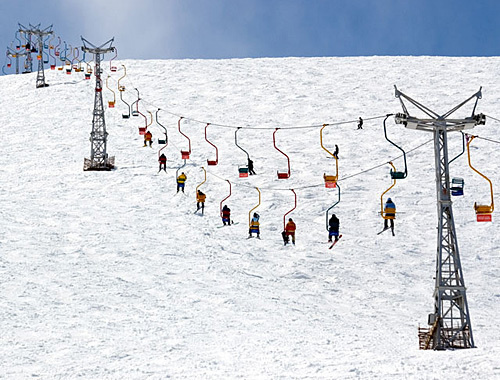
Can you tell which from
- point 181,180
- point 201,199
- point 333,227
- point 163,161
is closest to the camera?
point 333,227

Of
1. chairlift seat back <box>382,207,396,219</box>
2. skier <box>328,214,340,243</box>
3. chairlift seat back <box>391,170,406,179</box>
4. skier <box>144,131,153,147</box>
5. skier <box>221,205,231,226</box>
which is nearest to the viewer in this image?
chairlift seat back <box>391,170,406,179</box>

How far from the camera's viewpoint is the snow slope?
12.7 m

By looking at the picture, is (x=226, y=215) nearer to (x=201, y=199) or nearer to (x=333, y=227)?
(x=201, y=199)

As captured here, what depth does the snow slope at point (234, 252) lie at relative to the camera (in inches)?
501

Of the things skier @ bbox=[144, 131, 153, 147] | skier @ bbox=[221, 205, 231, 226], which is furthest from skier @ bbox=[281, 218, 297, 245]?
skier @ bbox=[144, 131, 153, 147]

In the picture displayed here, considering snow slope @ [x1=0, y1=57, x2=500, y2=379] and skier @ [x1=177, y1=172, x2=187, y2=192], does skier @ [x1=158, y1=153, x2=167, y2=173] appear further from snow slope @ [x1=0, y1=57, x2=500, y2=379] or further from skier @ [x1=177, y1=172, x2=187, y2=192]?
skier @ [x1=177, y1=172, x2=187, y2=192]

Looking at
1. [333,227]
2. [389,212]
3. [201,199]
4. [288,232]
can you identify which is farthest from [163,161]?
[389,212]

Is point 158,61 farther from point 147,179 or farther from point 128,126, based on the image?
point 147,179

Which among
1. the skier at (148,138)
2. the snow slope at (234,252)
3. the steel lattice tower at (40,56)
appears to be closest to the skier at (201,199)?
the snow slope at (234,252)

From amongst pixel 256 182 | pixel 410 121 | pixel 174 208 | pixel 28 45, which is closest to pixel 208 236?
pixel 174 208

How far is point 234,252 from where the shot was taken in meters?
21.8

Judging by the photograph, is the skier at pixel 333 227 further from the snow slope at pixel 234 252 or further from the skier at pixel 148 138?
the skier at pixel 148 138

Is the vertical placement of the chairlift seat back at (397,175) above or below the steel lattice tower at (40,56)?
below

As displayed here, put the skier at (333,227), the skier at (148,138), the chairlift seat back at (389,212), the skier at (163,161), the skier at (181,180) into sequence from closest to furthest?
the skier at (333,227), the chairlift seat back at (389,212), the skier at (181,180), the skier at (163,161), the skier at (148,138)
